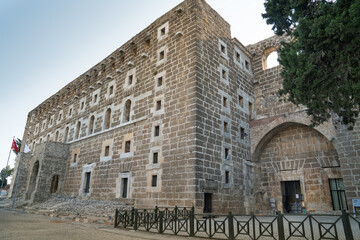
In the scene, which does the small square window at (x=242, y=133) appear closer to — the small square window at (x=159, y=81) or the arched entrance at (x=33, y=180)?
the small square window at (x=159, y=81)

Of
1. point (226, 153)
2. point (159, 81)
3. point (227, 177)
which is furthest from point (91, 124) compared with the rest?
point (227, 177)

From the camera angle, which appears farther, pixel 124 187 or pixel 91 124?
pixel 91 124

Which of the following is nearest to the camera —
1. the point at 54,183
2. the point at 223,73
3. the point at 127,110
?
the point at 223,73

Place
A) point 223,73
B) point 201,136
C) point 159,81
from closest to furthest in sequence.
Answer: point 201,136 < point 159,81 < point 223,73

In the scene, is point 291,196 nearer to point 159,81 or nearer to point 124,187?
point 124,187

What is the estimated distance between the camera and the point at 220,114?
13.2m

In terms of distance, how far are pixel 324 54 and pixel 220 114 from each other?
21.2 feet

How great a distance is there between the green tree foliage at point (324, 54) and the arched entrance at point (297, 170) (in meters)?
6.84

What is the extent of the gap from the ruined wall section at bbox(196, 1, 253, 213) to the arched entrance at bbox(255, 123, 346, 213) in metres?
1.84

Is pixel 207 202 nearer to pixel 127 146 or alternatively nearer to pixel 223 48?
pixel 127 146

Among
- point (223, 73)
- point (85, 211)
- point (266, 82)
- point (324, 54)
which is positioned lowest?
point (85, 211)

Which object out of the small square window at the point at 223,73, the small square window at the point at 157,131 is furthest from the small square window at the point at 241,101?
the small square window at the point at 157,131

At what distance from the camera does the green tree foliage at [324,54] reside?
6.24 meters

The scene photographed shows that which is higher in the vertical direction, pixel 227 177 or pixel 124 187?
pixel 227 177
